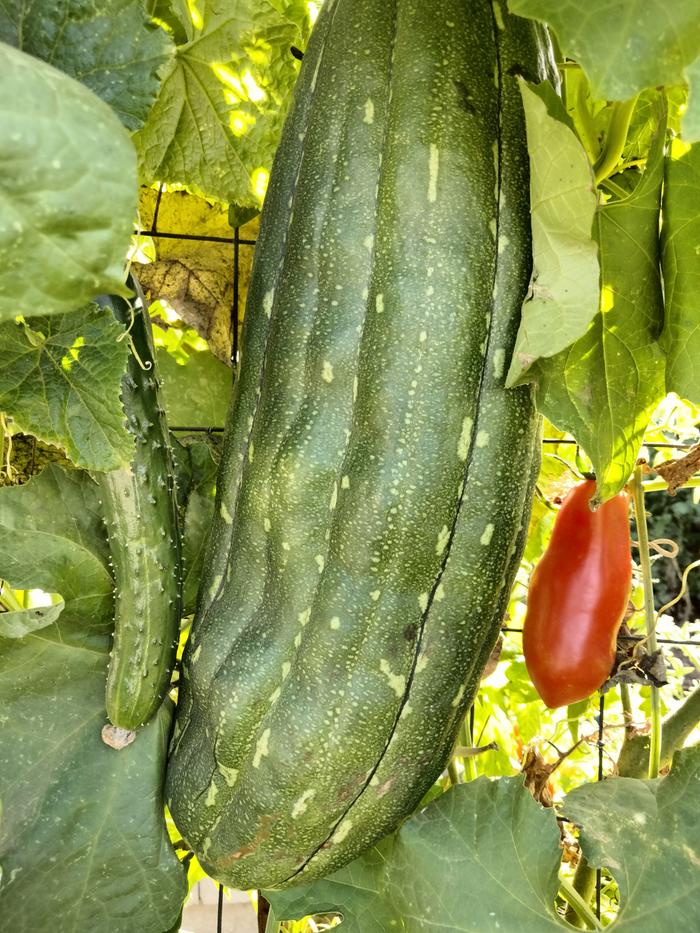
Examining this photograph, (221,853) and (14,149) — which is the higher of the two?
(14,149)

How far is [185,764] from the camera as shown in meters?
1.06

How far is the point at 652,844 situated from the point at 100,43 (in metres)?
0.88

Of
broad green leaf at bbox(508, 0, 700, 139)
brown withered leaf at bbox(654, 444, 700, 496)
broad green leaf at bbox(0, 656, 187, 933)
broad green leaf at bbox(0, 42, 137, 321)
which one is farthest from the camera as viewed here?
brown withered leaf at bbox(654, 444, 700, 496)

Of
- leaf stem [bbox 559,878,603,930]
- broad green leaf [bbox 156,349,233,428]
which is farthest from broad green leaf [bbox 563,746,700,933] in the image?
broad green leaf [bbox 156,349,233,428]

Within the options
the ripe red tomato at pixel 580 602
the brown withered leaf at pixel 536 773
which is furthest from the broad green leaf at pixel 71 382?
the brown withered leaf at pixel 536 773

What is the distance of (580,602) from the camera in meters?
1.19

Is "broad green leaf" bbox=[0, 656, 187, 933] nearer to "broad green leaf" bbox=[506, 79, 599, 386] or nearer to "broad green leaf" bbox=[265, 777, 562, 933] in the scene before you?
"broad green leaf" bbox=[265, 777, 562, 933]

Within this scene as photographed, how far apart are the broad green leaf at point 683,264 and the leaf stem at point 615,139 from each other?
6 cm

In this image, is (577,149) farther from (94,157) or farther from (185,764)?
(185,764)

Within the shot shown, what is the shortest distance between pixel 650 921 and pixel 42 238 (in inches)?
31.8

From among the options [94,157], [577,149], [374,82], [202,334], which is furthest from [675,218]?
[202,334]

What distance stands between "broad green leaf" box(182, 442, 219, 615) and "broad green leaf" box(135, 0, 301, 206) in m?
0.31

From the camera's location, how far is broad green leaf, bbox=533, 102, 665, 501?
88 cm

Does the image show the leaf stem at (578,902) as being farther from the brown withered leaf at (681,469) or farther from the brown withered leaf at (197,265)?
the brown withered leaf at (197,265)
